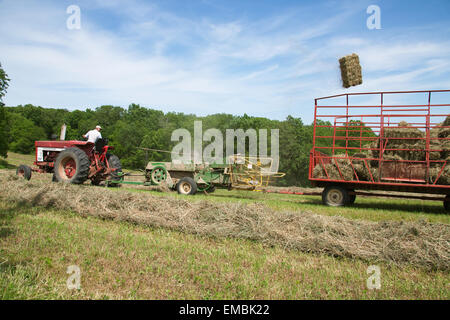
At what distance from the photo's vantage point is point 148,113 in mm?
54031

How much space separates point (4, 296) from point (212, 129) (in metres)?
35.1

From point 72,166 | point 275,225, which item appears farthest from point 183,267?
point 72,166

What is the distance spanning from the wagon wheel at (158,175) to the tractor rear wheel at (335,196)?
219 inches

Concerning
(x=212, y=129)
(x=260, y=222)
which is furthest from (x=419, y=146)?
(x=212, y=129)

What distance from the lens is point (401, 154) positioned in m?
8.72

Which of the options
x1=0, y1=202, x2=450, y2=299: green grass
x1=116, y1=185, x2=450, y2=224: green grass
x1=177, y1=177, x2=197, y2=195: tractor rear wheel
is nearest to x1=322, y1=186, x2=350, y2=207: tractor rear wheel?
x1=116, y1=185, x2=450, y2=224: green grass

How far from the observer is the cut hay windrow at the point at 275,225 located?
12.3 feet

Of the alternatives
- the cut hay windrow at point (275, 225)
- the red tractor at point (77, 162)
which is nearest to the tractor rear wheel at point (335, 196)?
the cut hay windrow at point (275, 225)

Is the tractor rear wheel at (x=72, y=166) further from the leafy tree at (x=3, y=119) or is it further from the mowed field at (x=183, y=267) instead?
the leafy tree at (x=3, y=119)

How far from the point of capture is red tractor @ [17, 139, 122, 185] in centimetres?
938

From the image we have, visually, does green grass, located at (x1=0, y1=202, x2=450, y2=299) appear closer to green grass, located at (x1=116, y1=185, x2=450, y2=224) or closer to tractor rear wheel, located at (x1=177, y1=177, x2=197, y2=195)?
green grass, located at (x1=116, y1=185, x2=450, y2=224)

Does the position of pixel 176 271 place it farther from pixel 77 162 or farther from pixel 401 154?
pixel 401 154

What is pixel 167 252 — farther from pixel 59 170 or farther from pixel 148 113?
pixel 148 113

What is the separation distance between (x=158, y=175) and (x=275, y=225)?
7753 mm
